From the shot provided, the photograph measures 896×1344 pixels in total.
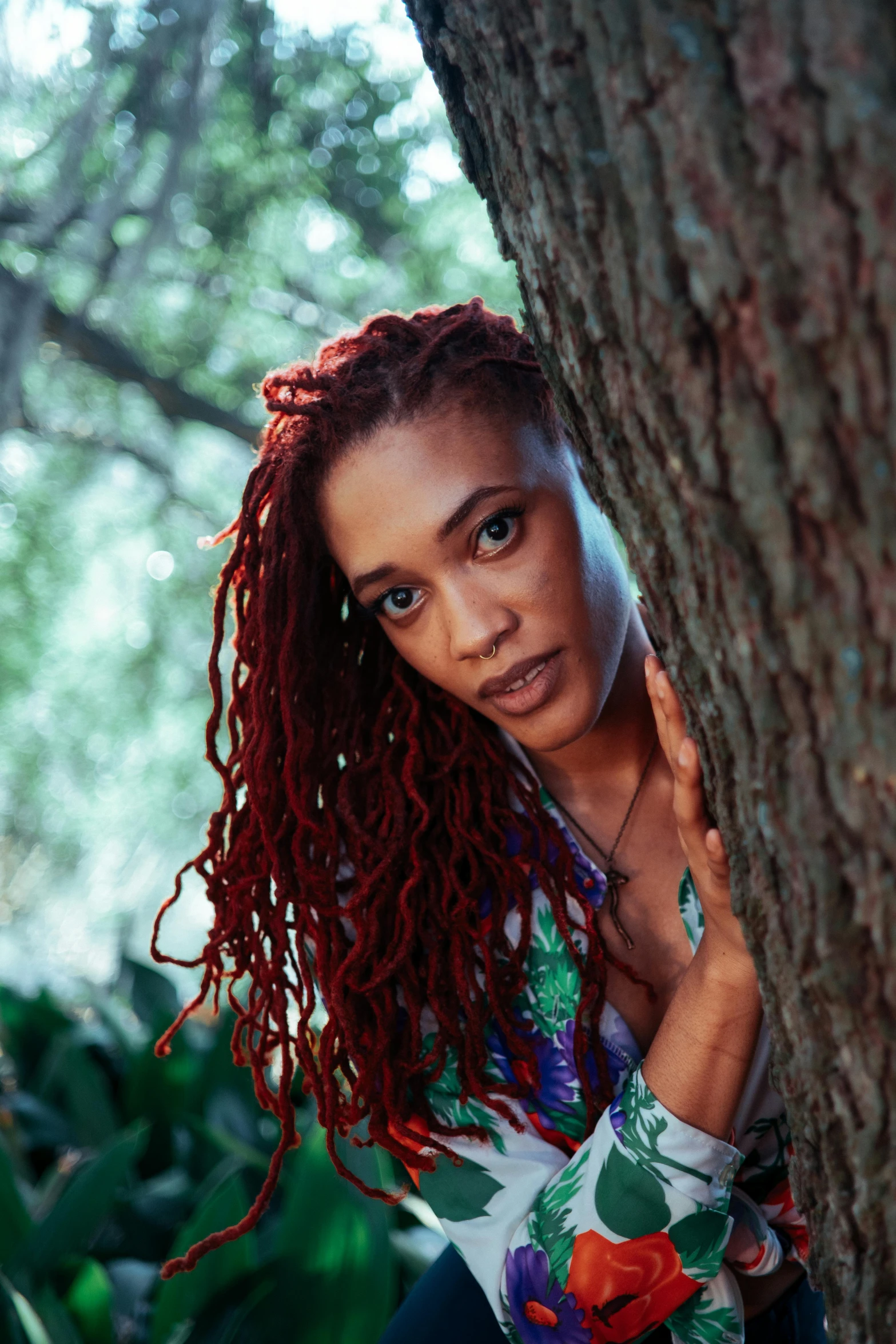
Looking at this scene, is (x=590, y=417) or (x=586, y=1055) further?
(x=586, y=1055)

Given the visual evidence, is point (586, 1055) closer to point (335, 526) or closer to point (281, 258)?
point (335, 526)

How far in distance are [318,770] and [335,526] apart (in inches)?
13.0

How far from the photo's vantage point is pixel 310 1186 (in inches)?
67.6

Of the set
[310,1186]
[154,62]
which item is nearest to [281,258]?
[154,62]

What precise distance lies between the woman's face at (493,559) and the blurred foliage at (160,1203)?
35.2 inches

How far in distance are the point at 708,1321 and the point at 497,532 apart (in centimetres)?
94

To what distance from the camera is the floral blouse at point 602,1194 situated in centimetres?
114

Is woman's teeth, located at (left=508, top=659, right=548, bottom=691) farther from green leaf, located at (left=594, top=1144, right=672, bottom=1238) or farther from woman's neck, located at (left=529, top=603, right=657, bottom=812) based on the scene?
green leaf, located at (left=594, top=1144, right=672, bottom=1238)

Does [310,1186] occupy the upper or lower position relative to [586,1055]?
lower

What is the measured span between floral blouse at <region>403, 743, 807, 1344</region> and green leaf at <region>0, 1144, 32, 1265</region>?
2.83 ft

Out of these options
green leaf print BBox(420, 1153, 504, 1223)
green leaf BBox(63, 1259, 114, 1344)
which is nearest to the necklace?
green leaf print BBox(420, 1153, 504, 1223)

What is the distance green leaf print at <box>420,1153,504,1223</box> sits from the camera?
51.4 inches

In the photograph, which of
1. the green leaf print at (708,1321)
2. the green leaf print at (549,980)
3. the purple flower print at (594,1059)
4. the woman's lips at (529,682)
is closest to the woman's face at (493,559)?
the woman's lips at (529,682)

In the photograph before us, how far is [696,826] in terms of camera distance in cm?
100
